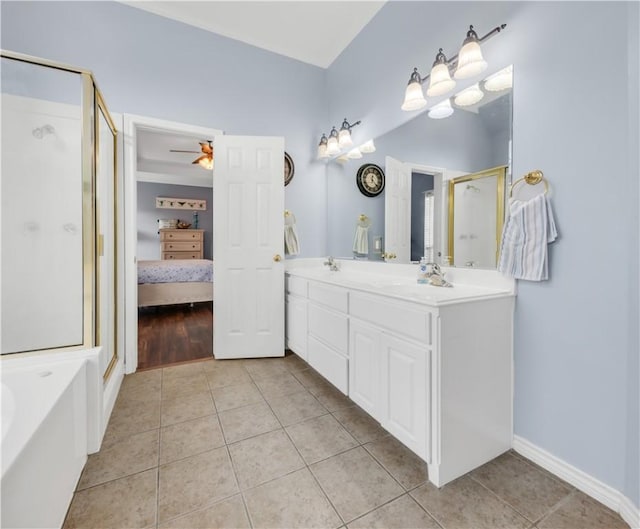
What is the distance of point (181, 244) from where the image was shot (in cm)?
686

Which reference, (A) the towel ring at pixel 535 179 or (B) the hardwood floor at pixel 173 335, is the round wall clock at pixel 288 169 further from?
(A) the towel ring at pixel 535 179

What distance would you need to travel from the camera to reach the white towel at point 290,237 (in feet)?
9.94

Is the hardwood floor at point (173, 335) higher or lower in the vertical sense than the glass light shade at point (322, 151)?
lower

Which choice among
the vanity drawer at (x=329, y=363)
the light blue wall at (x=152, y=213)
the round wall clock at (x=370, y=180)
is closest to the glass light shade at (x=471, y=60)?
the round wall clock at (x=370, y=180)

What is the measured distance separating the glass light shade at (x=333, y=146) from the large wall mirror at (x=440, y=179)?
1.06ft

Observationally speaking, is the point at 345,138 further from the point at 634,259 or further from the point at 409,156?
the point at 634,259

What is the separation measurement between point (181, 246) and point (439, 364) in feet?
22.1

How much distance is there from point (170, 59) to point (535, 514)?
3.73 m

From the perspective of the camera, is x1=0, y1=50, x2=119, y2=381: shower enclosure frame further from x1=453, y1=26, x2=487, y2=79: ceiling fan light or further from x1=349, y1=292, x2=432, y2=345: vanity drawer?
x1=453, y1=26, x2=487, y2=79: ceiling fan light

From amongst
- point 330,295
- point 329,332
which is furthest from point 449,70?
point 329,332

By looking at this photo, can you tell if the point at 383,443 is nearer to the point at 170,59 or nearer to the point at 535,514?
the point at 535,514

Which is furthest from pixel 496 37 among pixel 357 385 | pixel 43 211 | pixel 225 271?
pixel 43 211

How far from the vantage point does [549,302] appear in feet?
4.57

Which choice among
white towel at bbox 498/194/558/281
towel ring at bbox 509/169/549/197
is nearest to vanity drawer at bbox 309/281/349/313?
white towel at bbox 498/194/558/281
